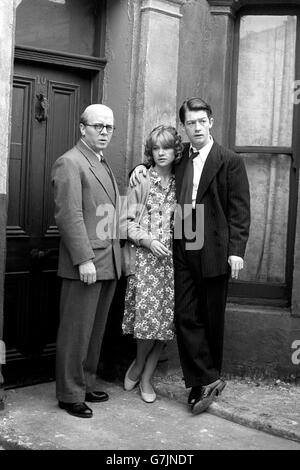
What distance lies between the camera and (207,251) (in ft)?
16.2

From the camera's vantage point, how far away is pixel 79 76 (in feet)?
18.4

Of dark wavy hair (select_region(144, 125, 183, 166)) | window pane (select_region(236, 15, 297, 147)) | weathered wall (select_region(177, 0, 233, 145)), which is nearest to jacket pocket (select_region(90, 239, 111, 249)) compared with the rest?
dark wavy hair (select_region(144, 125, 183, 166))

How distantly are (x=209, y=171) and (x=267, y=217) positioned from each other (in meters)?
1.19

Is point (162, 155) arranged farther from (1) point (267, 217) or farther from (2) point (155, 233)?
(1) point (267, 217)

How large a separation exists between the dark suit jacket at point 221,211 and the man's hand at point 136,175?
43 centimetres

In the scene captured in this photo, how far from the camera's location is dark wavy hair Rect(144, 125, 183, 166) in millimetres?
5051

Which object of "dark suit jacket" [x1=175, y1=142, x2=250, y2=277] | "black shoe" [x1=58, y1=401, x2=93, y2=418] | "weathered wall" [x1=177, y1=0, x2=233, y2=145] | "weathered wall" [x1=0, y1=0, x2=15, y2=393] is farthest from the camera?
"weathered wall" [x1=177, y1=0, x2=233, y2=145]

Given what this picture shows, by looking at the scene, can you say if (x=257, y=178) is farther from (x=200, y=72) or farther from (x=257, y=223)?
(x=200, y=72)

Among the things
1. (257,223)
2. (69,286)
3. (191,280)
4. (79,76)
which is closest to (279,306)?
(257,223)

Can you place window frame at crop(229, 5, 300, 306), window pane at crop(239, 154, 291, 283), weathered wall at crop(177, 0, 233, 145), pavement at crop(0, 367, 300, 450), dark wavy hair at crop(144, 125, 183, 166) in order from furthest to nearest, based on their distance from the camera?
window pane at crop(239, 154, 291, 283) → window frame at crop(229, 5, 300, 306) → weathered wall at crop(177, 0, 233, 145) → dark wavy hair at crop(144, 125, 183, 166) → pavement at crop(0, 367, 300, 450)

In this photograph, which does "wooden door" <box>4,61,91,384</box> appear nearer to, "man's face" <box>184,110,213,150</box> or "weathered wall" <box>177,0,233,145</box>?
"weathered wall" <box>177,0,233,145</box>

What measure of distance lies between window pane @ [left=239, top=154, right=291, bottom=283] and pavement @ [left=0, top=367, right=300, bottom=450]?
92 cm

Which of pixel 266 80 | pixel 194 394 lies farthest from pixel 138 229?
pixel 266 80

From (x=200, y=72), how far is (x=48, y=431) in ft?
A: 9.60
